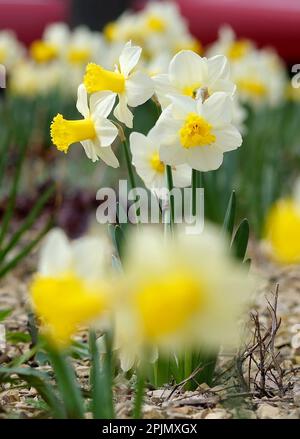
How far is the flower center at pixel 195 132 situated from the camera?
1188mm

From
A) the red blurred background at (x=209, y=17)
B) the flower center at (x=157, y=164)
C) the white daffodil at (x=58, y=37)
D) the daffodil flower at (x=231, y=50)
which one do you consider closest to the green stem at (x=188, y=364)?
the flower center at (x=157, y=164)

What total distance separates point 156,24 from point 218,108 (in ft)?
7.05

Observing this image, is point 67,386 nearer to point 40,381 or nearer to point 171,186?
point 40,381

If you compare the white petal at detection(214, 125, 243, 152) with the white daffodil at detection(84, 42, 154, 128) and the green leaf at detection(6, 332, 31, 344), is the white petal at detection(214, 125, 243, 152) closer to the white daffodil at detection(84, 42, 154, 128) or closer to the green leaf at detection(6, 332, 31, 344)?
the white daffodil at detection(84, 42, 154, 128)

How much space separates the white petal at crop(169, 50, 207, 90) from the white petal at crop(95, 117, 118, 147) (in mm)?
122

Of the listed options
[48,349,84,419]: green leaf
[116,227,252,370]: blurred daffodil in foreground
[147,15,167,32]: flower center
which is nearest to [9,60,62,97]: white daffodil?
[147,15,167,32]: flower center

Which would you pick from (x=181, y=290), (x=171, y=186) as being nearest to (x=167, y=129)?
(x=171, y=186)

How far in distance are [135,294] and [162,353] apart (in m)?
0.56

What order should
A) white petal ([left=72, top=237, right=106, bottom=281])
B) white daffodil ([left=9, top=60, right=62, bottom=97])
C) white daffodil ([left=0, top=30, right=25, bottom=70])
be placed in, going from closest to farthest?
white petal ([left=72, top=237, right=106, bottom=281])
white daffodil ([left=0, top=30, right=25, bottom=70])
white daffodil ([left=9, top=60, right=62, bottom=97])

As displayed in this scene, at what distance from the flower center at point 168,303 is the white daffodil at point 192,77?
1.86ft

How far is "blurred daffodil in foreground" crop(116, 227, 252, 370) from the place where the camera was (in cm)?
75

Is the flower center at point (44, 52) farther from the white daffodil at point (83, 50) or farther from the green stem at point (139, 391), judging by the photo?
the green stem at point (139, 391)
